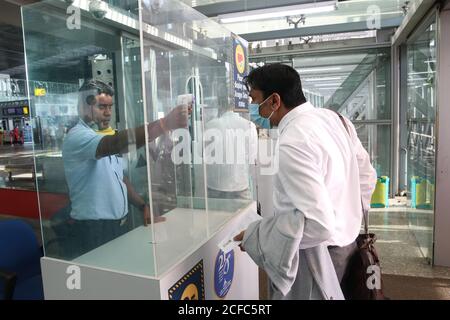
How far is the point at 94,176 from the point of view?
5.07ft

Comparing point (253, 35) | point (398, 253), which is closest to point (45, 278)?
point (398, 253)

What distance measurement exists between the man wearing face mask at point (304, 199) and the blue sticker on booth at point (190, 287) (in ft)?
0.87

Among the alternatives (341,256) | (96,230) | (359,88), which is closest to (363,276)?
(341,256)

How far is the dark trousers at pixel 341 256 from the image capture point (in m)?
1.26

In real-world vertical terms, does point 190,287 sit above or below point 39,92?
below

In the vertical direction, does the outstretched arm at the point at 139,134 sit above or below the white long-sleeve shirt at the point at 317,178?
above

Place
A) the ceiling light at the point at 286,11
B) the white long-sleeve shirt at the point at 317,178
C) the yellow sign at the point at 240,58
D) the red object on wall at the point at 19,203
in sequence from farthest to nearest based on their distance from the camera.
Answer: the red object on wall at the point at 19,203, the ceiling light at the point at 286,11, the yellow sign at the point at 240,58, the white long-sleeve shirt at the point at 317,178

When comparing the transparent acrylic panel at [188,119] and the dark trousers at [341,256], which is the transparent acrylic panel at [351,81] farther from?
the dark trousers at [341,256]

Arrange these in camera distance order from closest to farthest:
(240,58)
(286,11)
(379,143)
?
1. (240,58)
2. (286,11)
3. (379,143)

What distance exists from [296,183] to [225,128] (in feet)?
3.53

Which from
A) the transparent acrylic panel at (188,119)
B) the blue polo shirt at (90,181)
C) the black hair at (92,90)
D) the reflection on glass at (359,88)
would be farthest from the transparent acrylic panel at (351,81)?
the blue polo shirt at (90,181)

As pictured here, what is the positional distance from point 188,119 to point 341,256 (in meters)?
0.85

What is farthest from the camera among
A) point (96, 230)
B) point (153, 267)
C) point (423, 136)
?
point (423, 136)

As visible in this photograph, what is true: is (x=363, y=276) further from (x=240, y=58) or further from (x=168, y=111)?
(x=240, y=58)
